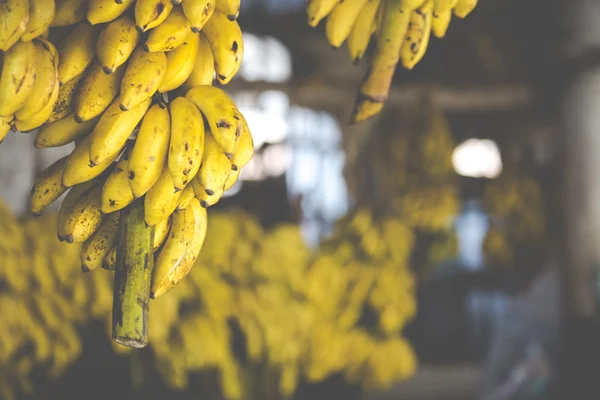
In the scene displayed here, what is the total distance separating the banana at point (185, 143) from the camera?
0.82 metres

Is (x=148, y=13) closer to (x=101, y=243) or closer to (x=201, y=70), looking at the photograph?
(x=201, y=70)

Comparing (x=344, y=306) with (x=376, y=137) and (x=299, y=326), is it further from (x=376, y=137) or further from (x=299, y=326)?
(x=376, y=137)

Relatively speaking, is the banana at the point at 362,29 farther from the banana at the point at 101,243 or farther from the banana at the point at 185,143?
the banana at the point at 101,243

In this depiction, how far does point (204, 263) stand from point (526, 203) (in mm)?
2155

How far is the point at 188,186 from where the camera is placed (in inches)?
35.0

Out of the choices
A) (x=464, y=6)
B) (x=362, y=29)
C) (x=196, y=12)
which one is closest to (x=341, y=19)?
(x=362, y=29)

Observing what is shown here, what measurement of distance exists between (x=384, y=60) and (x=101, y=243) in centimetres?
51

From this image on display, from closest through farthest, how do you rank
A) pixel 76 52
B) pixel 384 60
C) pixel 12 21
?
pixel 12 21 → pixel 76 52 → pixel 384 60

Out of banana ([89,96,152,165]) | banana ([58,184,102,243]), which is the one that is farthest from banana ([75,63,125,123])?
banana ([58,184,102,243])

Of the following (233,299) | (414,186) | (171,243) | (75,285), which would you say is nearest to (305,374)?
(233,299)

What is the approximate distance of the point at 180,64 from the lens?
34.3 inches

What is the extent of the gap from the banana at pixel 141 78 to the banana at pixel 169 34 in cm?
2

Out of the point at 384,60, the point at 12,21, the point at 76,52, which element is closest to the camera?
the point at 12,21

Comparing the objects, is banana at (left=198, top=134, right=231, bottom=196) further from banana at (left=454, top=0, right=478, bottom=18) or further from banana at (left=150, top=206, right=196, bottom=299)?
banana at (left=454, top=0, right=478, bottom=18)
